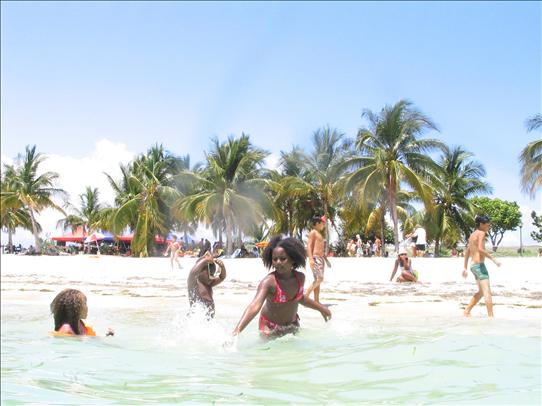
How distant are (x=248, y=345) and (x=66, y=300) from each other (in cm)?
198

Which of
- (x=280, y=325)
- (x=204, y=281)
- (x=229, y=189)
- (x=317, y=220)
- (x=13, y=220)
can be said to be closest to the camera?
(x=280, y=325)

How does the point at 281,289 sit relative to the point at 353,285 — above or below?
above

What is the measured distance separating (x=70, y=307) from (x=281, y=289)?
88.9 inches

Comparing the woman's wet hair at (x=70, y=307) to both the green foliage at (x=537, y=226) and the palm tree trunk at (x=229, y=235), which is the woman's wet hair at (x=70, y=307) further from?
the green foliage at (x=537, y=226)

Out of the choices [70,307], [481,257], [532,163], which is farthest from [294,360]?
[532,163]

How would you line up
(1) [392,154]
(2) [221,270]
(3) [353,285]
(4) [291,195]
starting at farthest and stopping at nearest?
(4) [291,195]
(1) [392,154]
(3) [353,285]
(2) [221,270]

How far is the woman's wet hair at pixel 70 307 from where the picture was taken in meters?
6.11

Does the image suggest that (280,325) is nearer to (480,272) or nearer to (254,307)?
(254,307)

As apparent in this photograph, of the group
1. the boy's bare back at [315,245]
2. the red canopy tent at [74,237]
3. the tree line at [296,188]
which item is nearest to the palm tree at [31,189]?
the tree line at [296,188]

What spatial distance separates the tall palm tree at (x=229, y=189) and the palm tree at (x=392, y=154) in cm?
649

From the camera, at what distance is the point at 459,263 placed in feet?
62.7

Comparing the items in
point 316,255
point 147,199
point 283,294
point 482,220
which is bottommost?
point 283,294

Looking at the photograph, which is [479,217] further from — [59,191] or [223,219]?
[59,191]

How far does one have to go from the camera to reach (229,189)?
3472cm
